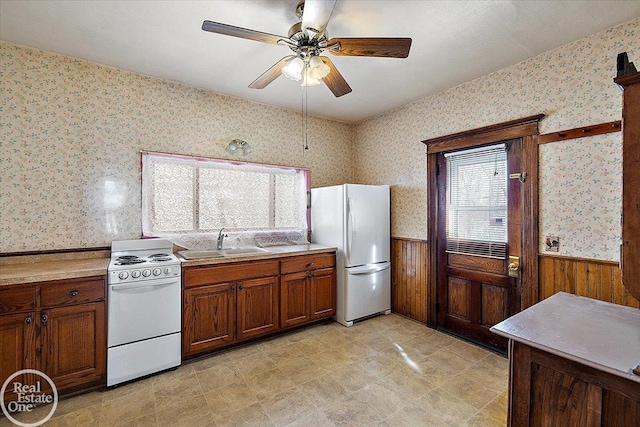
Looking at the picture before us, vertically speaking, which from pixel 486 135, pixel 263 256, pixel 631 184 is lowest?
pixel 263 256

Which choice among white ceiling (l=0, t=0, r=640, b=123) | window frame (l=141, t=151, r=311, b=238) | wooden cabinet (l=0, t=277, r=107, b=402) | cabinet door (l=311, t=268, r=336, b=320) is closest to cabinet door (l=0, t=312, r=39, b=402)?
wooden cabinet (l=0, t=277, r=107, b=402)

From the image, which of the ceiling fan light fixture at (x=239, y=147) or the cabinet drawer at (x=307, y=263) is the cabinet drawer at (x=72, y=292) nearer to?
the cabinet drawer at (x=307, y=263)

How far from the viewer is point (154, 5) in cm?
186

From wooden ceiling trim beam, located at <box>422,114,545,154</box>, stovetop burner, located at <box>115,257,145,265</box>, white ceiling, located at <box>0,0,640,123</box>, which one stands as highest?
white ceiling, located at <box>0,0,640,123</box>

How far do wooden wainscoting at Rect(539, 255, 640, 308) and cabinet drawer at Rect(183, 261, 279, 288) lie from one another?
94.7 inches

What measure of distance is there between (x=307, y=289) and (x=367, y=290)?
76 cm

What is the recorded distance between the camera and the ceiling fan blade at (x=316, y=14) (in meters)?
1.49

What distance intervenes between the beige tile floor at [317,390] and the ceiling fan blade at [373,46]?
2307mm

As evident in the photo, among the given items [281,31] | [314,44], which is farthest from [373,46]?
[281,31]

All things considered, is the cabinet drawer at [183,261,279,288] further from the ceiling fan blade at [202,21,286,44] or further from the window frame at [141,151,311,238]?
the ceiling fan blade at [202,21,286,44]

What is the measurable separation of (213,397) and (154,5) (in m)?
2.67

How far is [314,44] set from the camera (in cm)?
185

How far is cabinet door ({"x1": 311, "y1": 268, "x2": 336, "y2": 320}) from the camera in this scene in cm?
327

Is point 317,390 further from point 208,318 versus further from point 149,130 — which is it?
point 149,130
